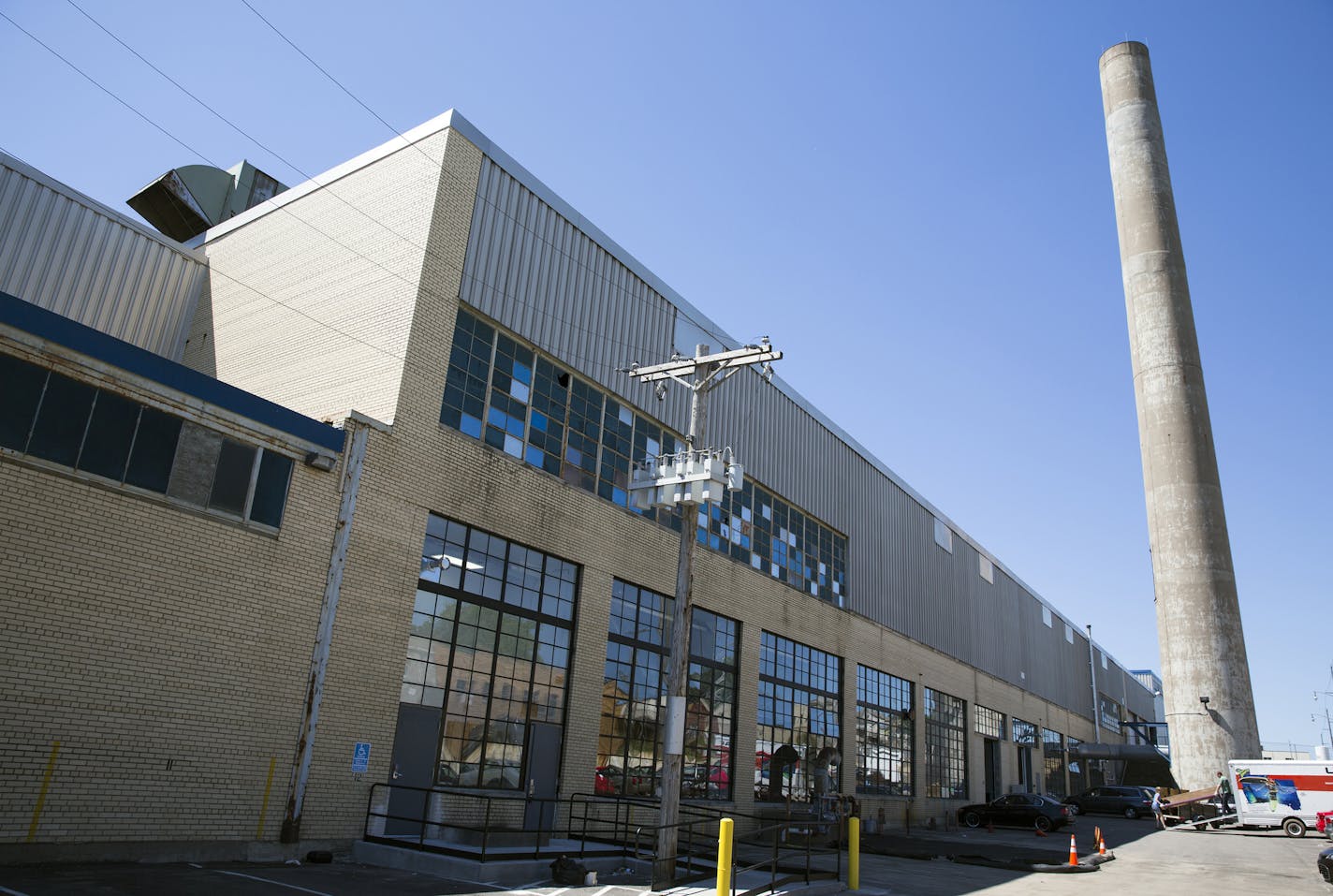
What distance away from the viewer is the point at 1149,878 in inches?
736

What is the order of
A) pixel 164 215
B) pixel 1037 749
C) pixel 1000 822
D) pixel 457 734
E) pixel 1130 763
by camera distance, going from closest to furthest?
1. pixel 457 734
2. pixel 164 215
3. pixel 1000 822
4. pixel 1037 749
5. pixel 1130 763

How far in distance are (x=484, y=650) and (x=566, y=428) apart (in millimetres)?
5793

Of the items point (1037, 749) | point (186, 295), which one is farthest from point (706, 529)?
point (1037, 749)

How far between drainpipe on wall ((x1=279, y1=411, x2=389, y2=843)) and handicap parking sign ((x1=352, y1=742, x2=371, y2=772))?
0.88 metres

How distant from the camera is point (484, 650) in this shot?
18.7 metres

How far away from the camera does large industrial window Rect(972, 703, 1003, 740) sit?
151 feet

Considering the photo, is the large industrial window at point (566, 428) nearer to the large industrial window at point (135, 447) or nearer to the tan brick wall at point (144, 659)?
the large industrial window at point (135, 447)

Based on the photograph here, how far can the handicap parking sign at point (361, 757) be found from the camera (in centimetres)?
1584

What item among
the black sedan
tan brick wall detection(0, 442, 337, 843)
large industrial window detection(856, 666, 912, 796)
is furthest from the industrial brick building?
the black sedan

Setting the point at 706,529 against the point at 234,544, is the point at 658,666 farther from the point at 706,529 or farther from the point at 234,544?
the point at 234,544

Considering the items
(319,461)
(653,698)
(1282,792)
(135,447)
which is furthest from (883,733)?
(135,447)

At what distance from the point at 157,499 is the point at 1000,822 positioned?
36.4m

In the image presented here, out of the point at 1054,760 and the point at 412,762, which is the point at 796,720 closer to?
the point at 412,762

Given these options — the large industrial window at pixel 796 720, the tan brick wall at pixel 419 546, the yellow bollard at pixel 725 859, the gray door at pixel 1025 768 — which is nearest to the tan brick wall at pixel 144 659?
the tan brick wall at pixel 419 546
